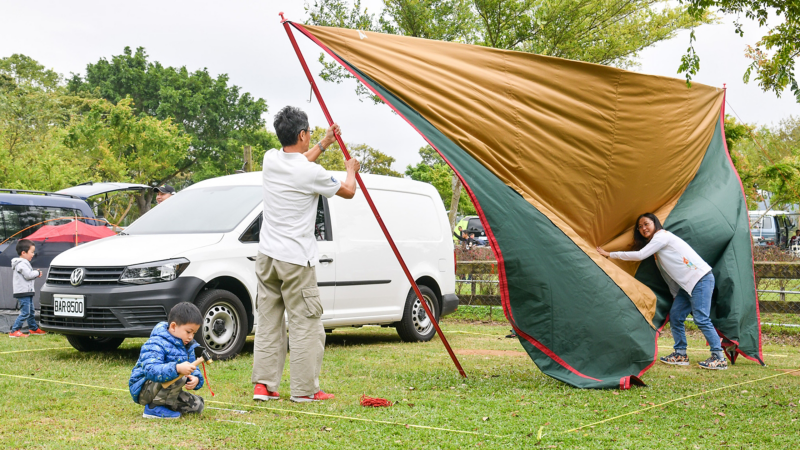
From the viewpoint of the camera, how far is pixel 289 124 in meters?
5.28

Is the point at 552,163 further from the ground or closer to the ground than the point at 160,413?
further from the ground

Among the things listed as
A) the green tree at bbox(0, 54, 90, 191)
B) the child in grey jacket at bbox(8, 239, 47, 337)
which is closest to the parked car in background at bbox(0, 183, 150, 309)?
the child in grey jacket at bbox(8, 239, 47, 337)

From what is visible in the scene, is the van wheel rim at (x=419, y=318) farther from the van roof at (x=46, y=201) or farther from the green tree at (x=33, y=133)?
the green tree at (x=33, y=133)

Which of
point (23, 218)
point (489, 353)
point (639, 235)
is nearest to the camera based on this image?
point (639, 235)

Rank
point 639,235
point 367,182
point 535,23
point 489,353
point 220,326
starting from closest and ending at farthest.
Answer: point 639,235, point 220,326, point 489,353, point 367,182, point 535,23

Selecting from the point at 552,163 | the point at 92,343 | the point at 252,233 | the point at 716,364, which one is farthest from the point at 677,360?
the point at 92,343

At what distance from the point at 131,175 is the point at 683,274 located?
1276 inches

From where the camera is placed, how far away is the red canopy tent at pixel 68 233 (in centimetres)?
1033

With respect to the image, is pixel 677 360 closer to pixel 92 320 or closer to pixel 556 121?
pixel 556 121

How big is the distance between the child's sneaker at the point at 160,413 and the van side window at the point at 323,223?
154 inches

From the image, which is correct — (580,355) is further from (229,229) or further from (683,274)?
(229,229)

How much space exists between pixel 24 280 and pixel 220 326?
4.22 meters

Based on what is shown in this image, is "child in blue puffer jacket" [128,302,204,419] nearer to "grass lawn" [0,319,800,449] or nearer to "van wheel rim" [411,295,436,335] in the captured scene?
"grass lawn" [0,319,800,449]

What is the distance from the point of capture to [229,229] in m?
7.63
